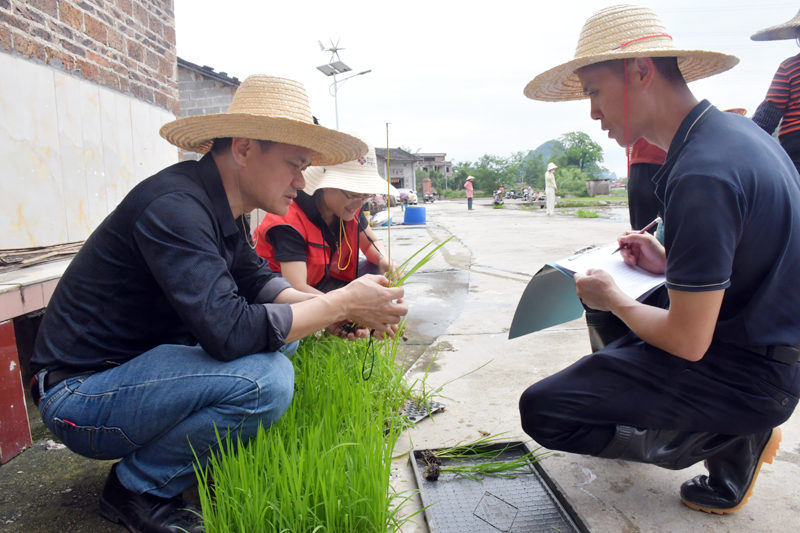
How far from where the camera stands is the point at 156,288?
1571mm

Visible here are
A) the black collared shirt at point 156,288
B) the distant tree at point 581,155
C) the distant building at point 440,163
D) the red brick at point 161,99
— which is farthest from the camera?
the distant building at point 440,163

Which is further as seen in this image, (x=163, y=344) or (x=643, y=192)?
(x=643, y=192)

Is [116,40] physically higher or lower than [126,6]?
lower

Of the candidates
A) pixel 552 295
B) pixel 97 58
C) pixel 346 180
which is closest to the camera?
pixel 552 295

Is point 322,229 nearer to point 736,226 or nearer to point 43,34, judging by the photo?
point 736,226

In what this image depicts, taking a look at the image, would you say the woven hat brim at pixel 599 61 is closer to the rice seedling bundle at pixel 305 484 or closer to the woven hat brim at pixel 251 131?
the woven hat brim at pixel 251 131

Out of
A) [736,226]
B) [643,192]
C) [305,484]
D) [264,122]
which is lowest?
[305,484]

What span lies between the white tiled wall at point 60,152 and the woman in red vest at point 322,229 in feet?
5.08

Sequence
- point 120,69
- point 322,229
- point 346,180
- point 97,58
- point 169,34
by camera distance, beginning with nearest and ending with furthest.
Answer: point 346,180 < point 322,229 < point 97,58 < point 120,69 < point 169,34

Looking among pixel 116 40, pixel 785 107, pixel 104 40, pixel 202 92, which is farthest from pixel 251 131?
pixel 202 92

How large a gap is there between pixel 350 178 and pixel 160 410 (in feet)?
5.14

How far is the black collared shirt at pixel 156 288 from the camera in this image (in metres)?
1.40

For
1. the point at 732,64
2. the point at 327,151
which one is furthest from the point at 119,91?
the point at 732,64

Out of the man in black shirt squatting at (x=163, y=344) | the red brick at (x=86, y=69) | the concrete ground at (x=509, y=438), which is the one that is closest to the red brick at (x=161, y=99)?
the red brick at (x=86, y=69)
